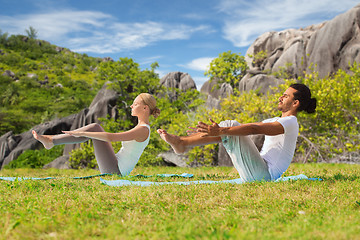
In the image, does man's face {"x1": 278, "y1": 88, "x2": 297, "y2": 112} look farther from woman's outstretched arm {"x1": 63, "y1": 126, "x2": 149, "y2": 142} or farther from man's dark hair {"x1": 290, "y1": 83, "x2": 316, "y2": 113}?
woman's outstretched arm {"x1": 63, "y1": 126, "x2": 149, "y2": 142}

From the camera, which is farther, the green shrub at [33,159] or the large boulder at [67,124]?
the large boulder at [67,124]

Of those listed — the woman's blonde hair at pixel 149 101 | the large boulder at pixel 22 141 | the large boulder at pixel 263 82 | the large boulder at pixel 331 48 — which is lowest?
the large boulder at pixel 22 141

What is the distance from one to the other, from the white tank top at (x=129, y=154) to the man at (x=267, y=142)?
4.47 feet

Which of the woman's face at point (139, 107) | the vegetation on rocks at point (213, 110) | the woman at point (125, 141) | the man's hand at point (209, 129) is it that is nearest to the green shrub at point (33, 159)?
the vegetation on rocks at point (213, 110)

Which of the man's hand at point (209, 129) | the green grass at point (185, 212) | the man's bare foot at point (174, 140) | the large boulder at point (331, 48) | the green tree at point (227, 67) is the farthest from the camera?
the green tree at point (227, 67)

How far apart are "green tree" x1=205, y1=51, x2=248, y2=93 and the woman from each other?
89.4 ft

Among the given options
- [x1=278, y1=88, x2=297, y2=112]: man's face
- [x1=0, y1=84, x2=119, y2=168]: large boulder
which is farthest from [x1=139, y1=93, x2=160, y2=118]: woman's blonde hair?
[x1=0, y1=84, x2=119, y2=168]: large boulder

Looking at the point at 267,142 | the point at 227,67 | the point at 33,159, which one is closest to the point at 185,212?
the point at 267,142

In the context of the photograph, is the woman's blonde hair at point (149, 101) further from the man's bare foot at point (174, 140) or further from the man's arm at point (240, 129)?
the man's arm at point (240, 129)

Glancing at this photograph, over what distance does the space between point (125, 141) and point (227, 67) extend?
27876mm

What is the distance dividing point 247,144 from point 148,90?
53.5 feet

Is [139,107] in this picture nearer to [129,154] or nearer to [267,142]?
[129,154]

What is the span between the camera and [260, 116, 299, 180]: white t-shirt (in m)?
4.17

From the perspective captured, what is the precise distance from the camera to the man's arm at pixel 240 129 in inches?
144
